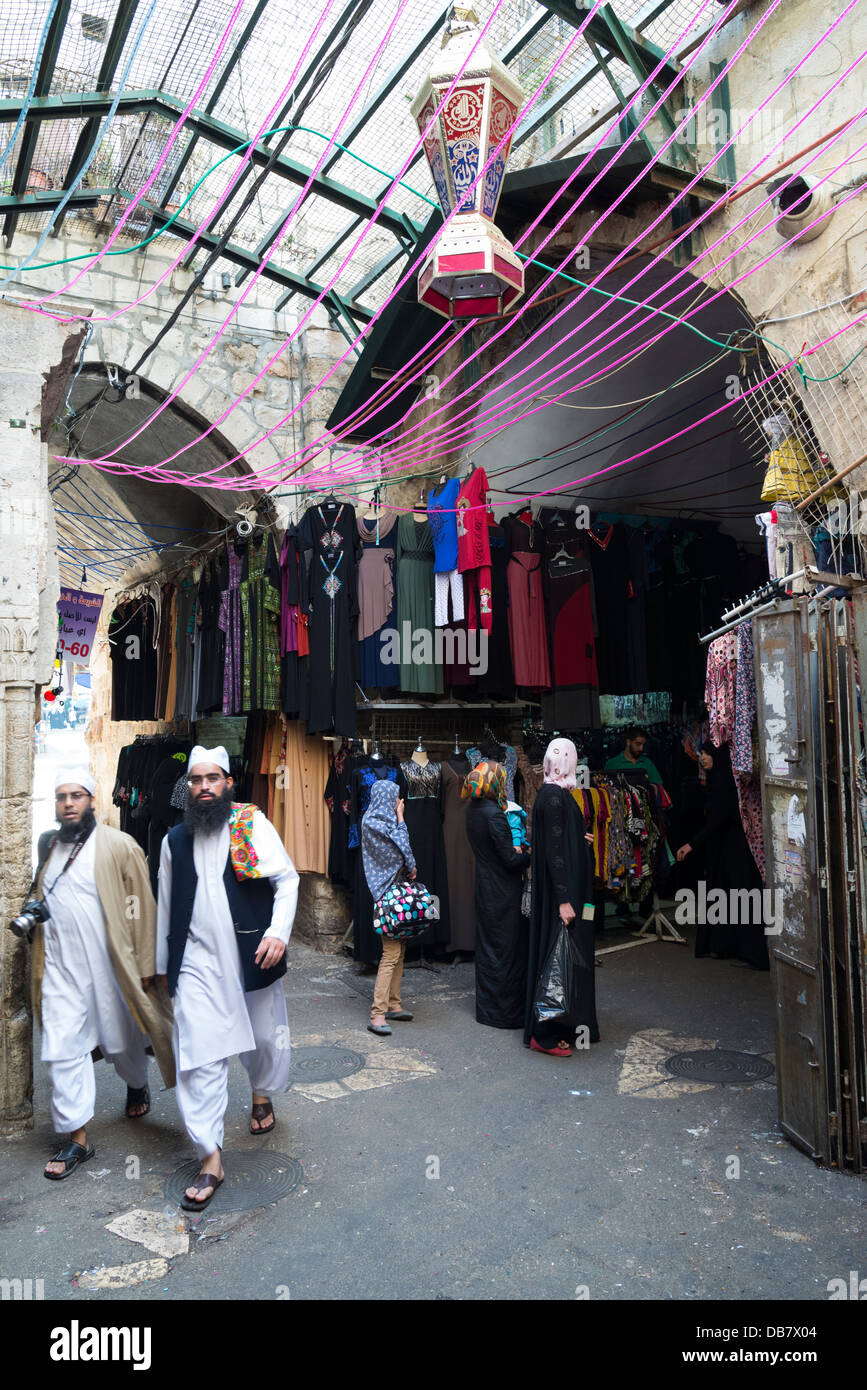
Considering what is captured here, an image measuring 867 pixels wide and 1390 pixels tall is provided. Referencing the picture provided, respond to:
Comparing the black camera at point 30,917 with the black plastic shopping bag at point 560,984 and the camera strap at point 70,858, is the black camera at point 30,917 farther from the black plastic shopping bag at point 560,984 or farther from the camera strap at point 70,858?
the black plastic shopping bag at point 560,984

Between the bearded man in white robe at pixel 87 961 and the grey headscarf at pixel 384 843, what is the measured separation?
198 centimetres

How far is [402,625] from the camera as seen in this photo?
7.82m

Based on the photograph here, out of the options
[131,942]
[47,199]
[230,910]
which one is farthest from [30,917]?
[47,199]

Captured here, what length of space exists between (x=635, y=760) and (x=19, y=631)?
5768 millimetres

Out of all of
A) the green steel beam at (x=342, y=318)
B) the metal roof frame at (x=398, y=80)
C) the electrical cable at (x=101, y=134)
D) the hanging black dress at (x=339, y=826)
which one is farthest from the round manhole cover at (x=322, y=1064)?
the green steel beam at (x=342, y=318)

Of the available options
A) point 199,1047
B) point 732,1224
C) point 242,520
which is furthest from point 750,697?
point 242,520

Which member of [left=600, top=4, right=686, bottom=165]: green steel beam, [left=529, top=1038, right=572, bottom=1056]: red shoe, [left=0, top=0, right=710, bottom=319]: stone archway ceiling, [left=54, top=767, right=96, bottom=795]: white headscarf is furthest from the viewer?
[left=0, top=0, right=710, bottom=319]: stone archway ceiling

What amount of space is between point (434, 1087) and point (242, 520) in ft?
19.5

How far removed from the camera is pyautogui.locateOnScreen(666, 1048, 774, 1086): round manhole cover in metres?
5.00

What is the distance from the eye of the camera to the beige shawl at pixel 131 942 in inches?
167

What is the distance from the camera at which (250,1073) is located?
4.42m

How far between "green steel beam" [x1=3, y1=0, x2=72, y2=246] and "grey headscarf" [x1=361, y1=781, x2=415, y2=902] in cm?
548

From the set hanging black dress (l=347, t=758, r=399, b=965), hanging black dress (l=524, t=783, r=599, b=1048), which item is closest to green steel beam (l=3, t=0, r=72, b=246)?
hanging black dress (l=347, t=758, r=399, b=965)

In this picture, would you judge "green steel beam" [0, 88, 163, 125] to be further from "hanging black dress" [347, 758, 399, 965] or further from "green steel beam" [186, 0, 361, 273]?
"hanging black dress" [347, 758, 399, 965]
